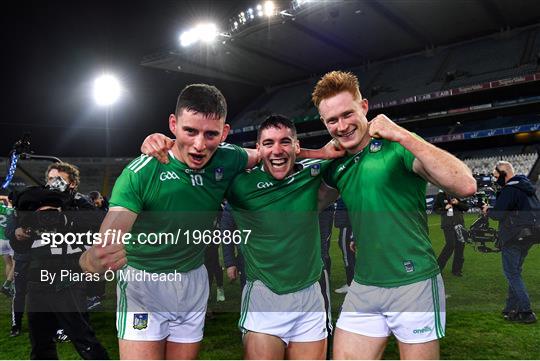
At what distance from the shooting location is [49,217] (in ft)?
11.5

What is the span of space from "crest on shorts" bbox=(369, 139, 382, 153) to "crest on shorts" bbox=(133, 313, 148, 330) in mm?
1657

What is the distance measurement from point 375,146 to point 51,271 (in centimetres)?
285

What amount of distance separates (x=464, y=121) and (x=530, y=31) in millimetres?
6418

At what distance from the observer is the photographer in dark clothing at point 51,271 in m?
3.35

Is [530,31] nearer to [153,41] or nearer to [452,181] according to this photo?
[153,41]

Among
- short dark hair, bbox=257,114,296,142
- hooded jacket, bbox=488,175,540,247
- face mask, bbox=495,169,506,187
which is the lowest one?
hooded jacket, bbox=488,175,540,247

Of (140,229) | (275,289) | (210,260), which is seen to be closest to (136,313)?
(140,229)

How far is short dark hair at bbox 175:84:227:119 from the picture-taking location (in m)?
2.47

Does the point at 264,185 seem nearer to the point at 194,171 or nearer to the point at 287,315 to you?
the point at 194,171

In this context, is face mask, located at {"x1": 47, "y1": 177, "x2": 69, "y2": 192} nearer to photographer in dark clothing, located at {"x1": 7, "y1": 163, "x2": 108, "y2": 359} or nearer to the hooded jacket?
photographer in dark clothing, located at {"x1": 7, "y1": 163, "x2": 108, "y2": 359}

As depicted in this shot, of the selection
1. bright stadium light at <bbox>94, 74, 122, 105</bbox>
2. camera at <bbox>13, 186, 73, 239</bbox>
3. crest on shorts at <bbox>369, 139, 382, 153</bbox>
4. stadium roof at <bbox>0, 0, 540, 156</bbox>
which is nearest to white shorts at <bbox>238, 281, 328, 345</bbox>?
crest on shorts at <bbox>369, 139, 382, 153</bbox>

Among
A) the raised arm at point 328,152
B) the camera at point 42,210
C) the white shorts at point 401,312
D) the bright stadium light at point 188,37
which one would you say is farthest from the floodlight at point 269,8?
the white shorts at point 401,312

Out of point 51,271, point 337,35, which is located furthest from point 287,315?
point 337,35

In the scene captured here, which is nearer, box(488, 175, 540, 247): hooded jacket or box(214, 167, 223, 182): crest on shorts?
box(214, 167, 223, 182): crest on shorts
